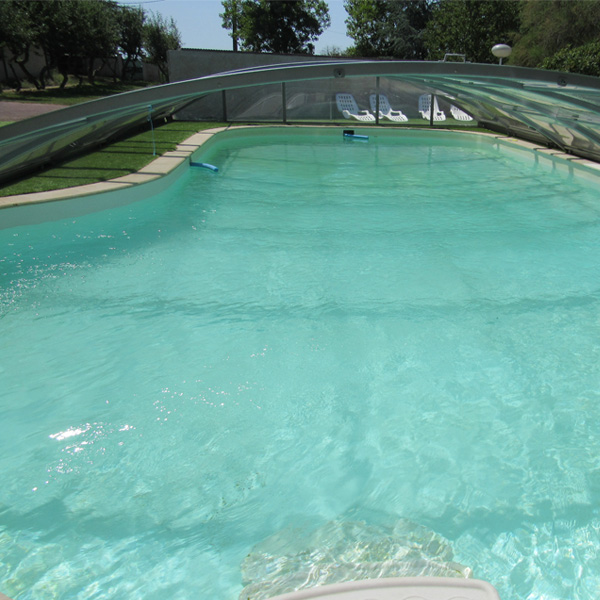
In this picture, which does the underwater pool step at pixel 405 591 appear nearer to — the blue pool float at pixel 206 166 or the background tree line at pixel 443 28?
the blue pool float at pixel 206 166

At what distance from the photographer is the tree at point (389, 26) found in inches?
1519

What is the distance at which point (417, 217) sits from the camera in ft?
27.9

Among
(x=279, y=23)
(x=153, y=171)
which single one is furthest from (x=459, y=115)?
(x=279, y=23)

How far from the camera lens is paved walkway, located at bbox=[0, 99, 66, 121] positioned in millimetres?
17900

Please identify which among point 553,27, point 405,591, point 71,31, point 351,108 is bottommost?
point 405,591

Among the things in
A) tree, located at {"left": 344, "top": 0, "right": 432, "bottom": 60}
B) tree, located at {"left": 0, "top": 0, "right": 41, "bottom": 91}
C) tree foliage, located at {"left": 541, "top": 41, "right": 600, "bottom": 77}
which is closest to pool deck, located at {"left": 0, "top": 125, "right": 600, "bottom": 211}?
tree foliage, located at {"left": 541, "top": 41, "right": 600, "bottom": 77}

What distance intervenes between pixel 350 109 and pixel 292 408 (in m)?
16.5

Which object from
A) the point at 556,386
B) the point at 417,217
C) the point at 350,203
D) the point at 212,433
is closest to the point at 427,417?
the point at 556,386

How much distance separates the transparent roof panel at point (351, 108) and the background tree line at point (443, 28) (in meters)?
6.64

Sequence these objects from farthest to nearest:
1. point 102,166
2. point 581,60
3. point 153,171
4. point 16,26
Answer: point 16,26 < point 581,60 < point 102,166 < point 153,171

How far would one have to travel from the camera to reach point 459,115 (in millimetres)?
18156

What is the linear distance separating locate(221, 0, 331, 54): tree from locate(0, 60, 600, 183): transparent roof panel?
24.4 meters

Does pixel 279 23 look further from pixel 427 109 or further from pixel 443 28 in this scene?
pixel 427 109

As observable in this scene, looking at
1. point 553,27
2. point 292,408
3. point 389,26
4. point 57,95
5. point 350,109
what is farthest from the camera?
point 389,26
